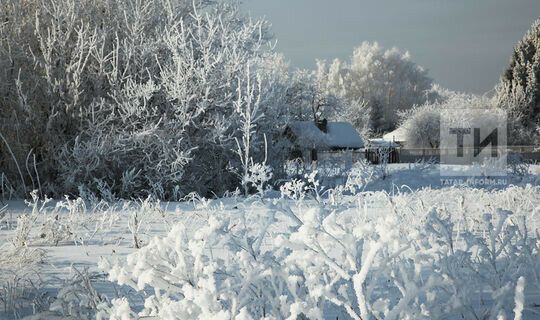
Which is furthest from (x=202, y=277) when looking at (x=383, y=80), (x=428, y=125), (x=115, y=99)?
(x=383, y=80)

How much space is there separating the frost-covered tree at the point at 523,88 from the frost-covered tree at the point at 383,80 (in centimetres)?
1644

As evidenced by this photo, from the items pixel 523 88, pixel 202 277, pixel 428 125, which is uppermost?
pixel 523 88

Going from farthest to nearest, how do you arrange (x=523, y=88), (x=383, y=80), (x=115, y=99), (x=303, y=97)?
1. (x=383, y=80)
2. (x=523, y=88)
3. (x=303, y=97)
4. (x=115, y=99)

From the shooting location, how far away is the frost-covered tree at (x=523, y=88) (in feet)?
138

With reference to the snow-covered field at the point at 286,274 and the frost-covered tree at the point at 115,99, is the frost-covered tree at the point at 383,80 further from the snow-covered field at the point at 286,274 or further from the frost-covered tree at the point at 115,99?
the snow-covered field at the point at 286,274

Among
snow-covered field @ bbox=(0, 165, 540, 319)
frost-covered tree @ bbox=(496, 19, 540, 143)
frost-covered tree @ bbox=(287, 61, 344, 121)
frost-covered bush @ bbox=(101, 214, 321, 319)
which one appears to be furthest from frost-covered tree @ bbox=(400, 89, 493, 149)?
frost-covered bush @ bbox=(101, 214, 321, 319)

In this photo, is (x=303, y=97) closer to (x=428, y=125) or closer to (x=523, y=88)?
(x=428, y=125)

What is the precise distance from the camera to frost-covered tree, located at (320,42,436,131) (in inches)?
2596

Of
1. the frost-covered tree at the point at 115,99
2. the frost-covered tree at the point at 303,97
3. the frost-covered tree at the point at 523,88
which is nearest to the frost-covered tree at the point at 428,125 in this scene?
the frost-covered tree at the point at 523,88

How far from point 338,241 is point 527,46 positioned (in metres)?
51.2

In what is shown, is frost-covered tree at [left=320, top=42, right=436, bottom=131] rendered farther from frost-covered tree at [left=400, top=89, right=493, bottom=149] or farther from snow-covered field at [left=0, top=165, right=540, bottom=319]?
snow-covered field at [left=0, top=165, right=540, bottom=319]

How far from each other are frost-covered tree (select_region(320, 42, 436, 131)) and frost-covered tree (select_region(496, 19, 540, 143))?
16.4 meters

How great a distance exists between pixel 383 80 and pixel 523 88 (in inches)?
818

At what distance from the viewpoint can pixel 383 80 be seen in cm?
6744
